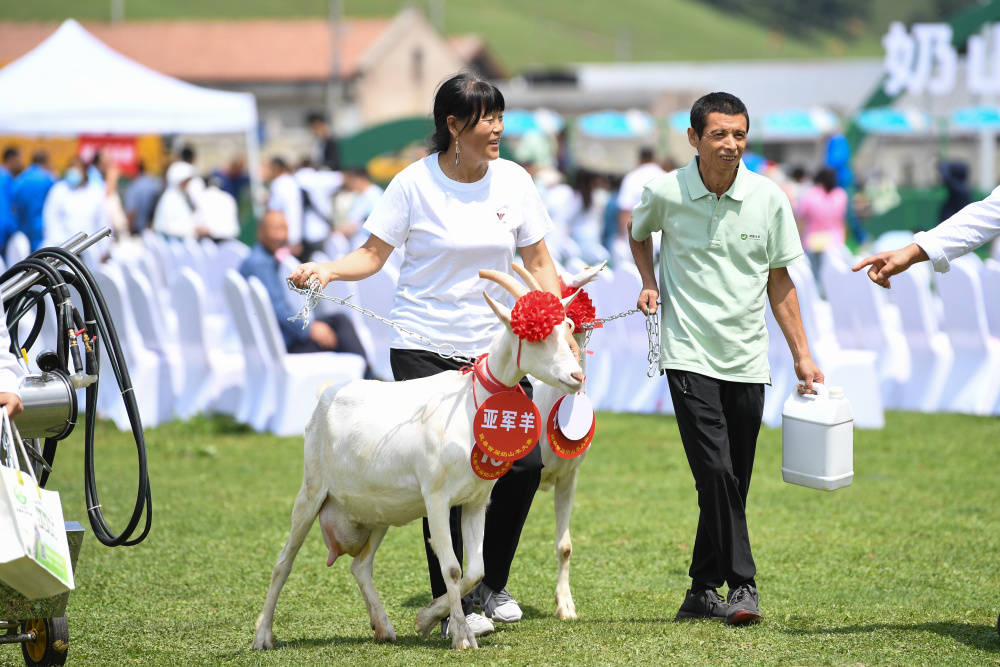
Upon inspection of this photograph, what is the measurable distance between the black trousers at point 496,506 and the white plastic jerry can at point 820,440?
1.02 meters

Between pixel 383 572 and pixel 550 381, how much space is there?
221cm

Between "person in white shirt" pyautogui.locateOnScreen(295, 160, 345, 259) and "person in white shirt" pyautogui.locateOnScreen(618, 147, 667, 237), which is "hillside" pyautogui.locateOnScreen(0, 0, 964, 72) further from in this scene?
"person in white shirt" pyautogui.locateOnScreen(618, 147, 667, 237)

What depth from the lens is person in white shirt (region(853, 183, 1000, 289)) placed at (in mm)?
4430

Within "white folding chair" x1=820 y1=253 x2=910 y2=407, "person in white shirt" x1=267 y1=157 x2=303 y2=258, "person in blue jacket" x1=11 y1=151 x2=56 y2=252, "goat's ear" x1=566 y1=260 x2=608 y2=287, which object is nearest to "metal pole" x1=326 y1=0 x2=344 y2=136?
"person in blue jacket" x1=11 y1=151 x2=56 y2=252

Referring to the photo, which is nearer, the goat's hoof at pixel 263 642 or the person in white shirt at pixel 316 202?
the goat's hoof at pixel 263 642

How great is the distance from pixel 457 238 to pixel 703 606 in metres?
1.79

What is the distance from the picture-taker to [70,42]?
16828mm

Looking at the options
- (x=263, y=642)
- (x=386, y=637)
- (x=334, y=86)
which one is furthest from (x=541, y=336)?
(x=334, y=86)

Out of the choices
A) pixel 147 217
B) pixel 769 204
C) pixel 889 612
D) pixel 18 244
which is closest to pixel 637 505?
pixel 889 612

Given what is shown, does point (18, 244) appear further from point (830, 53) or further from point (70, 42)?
point (830, 53)

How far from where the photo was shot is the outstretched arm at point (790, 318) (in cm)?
498

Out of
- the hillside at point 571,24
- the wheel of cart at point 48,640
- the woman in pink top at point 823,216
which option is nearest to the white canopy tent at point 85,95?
the woman in pink top at point 823,216

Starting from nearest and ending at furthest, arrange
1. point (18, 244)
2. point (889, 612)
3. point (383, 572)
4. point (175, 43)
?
point (889, 612)
point (383, 572)
point (18, 244)
point (175, 43)

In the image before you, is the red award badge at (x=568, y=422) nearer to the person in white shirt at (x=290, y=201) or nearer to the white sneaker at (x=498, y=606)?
the white sneaker at (x=498, y=606)
